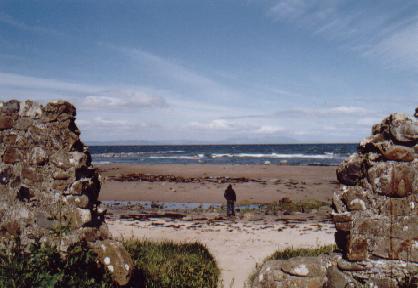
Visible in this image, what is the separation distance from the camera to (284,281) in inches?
205

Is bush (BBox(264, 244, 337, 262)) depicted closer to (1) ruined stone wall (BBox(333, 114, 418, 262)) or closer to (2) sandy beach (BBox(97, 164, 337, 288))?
(2) sandy beach (BBox(97, 164, 337, 288))

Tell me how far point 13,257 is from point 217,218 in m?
10.9

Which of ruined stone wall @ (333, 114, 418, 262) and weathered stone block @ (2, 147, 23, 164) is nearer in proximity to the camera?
ruined stone wall @ (333, 114, 418, 262)

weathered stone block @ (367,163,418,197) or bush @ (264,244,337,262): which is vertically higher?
weathered stone block @ (367,163,418,197)

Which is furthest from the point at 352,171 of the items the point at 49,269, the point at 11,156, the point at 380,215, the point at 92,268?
the point at 11,156

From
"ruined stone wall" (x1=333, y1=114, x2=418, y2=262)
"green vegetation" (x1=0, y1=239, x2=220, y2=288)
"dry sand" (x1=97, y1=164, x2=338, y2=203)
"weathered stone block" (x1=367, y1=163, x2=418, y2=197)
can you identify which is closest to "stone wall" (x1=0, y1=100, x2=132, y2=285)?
"green vegetation" (x1=0, y1=239, x2=220, y2=288)

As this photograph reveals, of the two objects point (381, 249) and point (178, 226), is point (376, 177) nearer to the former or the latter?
point (381, 249)

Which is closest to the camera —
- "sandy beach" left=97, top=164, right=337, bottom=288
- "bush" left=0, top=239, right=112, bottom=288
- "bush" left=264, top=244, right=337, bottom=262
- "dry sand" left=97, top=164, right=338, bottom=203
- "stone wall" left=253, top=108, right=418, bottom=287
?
"bush" left=0, top=239, right=112, bottom=288

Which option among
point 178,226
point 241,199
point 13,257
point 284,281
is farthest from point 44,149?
point 241,199

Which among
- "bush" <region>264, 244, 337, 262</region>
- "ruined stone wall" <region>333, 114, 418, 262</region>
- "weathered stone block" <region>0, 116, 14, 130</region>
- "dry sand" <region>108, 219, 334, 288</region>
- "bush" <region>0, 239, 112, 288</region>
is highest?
"weathered stone block" <region>0, 116, 14, 130</region>

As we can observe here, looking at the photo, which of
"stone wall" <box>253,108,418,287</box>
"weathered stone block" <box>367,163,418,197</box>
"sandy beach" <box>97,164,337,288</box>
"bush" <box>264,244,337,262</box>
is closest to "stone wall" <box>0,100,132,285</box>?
"sandy beach" <box>97,164,337,288</box>

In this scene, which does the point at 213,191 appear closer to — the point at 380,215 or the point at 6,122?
the point at 6,122

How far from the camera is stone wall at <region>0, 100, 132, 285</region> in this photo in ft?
17.7

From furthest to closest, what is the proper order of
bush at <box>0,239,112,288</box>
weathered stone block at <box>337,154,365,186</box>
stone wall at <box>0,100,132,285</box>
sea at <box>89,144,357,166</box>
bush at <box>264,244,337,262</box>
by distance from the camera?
sea at <box>89,144,357,166</box>
bush at <box>264,244,337,262</box>
stone wall at <box>0,100,132,285</box>
weathered stone block at <box>337,154,365,186</box>
bush at <box>0,239,112,288</box>
